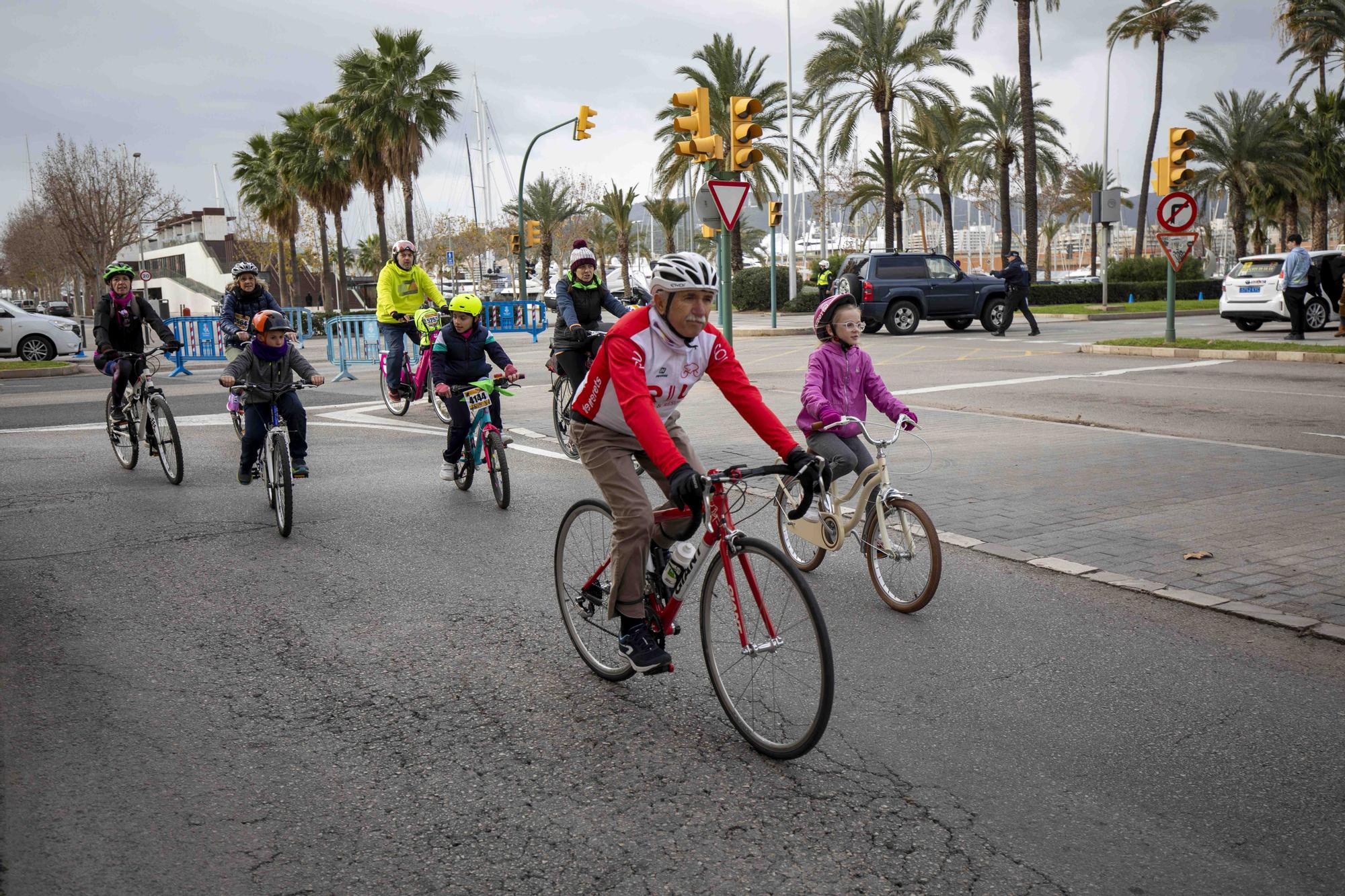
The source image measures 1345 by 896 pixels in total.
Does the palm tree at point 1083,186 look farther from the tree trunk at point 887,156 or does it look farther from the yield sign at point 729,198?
the yield sign at point 729,198

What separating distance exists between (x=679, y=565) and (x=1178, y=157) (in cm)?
1692

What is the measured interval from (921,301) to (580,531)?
2342 centimetres

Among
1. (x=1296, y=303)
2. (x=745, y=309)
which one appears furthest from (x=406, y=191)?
(x=1296, y=303)

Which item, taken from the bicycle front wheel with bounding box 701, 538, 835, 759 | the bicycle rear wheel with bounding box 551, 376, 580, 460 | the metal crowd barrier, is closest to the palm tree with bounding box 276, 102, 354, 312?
the metal crowd barrier

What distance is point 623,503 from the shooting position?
4.08 meters

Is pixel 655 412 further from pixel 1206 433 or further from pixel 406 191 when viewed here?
pixel 406 191

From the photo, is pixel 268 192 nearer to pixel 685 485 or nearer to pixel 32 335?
pixel 32 335

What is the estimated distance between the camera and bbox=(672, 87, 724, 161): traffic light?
15.1 meters

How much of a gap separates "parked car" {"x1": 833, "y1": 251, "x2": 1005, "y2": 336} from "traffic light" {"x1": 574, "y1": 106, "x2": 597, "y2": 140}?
8382 millimetres

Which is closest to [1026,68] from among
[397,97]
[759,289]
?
[759,289]

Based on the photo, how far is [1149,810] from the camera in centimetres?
328

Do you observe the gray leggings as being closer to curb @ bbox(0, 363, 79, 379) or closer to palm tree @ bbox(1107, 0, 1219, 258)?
curb @ bbox(0, 363, 79, 379)

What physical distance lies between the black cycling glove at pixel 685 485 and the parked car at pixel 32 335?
27.0 m

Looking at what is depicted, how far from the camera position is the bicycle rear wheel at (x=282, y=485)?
23.4ft
